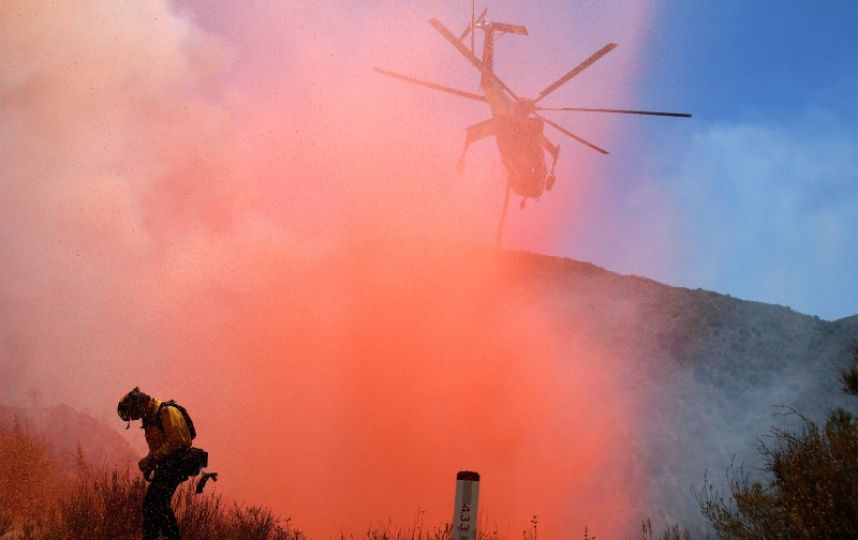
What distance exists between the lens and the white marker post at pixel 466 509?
549 cm

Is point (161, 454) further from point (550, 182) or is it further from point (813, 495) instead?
point (550, 182)

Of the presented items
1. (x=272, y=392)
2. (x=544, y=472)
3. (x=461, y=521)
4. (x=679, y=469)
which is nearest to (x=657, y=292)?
(x=679, y=469)

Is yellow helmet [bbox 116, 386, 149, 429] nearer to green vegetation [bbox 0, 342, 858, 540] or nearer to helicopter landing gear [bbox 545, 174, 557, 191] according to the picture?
green vegetation [bbox 0, 342, 858, 540]

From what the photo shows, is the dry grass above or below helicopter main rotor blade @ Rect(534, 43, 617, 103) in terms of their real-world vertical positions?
below

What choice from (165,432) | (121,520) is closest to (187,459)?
(165,432)

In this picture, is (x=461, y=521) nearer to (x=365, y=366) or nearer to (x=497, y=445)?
(x=497, y=445)

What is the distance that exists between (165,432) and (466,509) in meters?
3.31

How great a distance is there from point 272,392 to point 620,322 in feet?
51.1

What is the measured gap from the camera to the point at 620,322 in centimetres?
2889

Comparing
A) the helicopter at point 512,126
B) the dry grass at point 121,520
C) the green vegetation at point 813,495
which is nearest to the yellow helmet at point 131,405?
the dry grass at point 121,520

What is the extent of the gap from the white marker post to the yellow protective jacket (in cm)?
304

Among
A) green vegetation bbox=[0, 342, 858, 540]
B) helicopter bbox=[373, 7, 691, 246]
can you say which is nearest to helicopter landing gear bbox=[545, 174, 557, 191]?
helicopter bbox=[373, 7, 691, 246]

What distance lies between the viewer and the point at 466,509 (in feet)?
18.1

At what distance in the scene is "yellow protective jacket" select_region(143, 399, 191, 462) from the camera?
6570 mm
